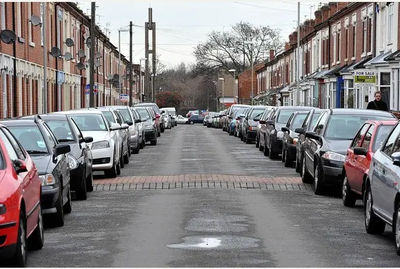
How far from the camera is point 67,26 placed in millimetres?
51375

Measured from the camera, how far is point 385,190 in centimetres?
1076

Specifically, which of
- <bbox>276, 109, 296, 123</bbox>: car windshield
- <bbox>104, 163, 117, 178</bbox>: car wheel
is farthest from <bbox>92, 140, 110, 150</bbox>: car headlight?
<bbox>276, 109, 296, 123</bbox>: car windshield

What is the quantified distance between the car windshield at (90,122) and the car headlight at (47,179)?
9.09 metres

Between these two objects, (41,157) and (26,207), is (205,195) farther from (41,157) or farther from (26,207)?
(26,207)

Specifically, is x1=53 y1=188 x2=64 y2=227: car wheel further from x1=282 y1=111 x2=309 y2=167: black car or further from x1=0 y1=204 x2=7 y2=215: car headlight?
x1=282 y1=111 x2=309 y2=167: black car

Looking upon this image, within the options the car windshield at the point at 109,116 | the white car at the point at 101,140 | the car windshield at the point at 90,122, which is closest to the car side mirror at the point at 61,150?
the white car at the point at 101,140

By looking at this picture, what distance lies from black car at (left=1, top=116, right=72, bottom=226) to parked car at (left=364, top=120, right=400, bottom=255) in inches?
Answer: 165

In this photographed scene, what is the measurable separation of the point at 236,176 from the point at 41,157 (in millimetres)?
8187

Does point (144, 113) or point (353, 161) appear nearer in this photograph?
point (353, 161)

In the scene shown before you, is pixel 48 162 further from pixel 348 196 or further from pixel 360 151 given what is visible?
pixel 348 196

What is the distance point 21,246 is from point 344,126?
1011 cm

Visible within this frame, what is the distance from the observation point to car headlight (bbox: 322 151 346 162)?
53.0 feet

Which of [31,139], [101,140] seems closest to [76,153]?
[31,139]

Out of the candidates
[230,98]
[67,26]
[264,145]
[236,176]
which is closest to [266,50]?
[230,98]
